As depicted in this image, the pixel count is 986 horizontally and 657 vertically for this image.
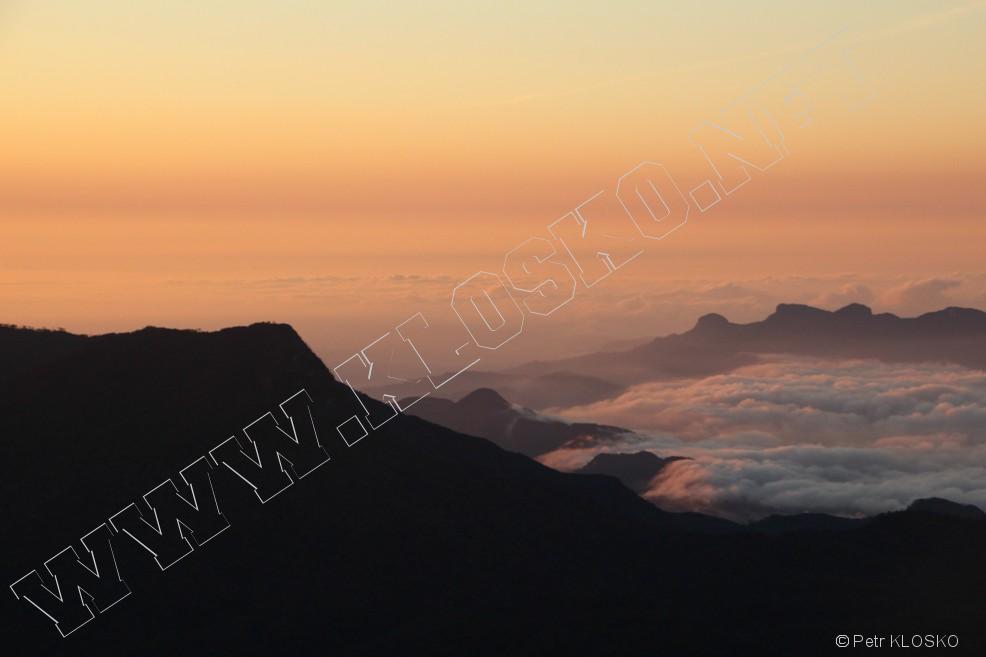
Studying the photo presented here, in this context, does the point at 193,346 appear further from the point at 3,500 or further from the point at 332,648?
the point at 332,648

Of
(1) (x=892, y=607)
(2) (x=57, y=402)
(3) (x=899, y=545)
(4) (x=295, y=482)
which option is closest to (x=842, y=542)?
(3) (x=899, y=545)

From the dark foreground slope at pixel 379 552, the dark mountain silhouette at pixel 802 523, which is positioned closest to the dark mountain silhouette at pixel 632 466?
the dark mountain silhouette at pixel 802 523

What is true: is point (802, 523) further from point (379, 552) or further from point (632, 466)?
point (632, 466)

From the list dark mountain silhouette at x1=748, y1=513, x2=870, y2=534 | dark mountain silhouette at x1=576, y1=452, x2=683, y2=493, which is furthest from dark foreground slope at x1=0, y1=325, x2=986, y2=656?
dark mountain silhouette at x1=576, y1=452, x2=683, y2=493

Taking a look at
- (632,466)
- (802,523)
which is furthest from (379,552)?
(632,466)

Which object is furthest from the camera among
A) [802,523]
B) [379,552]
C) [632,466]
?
[632,466]

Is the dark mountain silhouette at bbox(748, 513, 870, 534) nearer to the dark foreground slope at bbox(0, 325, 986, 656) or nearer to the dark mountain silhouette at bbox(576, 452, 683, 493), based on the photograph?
the dark foreground slope at bbox(0, 325, 986, 656)

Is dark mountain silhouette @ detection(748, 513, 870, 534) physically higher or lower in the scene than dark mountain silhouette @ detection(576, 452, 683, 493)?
higher
